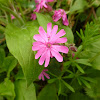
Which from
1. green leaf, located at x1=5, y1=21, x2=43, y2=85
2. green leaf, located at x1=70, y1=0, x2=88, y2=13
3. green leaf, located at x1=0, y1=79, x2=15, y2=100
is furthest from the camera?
green leaf, located at x1=70, y1=0, x2=88, y2=13

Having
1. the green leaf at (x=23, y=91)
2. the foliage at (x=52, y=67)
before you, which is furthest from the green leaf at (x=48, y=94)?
the green leaf at (x=23, y=91)

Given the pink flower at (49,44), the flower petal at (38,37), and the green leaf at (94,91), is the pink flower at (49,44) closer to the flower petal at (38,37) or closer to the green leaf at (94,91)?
the flower petal at (38,37)

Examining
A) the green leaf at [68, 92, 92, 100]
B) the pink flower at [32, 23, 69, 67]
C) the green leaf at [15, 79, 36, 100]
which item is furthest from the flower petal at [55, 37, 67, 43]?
the green leaf at [68, 92, 92, 100]

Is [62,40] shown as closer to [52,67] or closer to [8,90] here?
[52,67]

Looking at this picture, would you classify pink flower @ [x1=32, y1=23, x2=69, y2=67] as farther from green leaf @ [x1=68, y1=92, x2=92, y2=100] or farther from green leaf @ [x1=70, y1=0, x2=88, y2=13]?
green leaf @ [x1=70, y1=0, x2=88, y2=13]

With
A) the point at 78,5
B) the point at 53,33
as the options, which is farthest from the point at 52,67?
the point at 78,5

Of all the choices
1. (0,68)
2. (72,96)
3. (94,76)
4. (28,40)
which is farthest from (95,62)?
(0,68)
